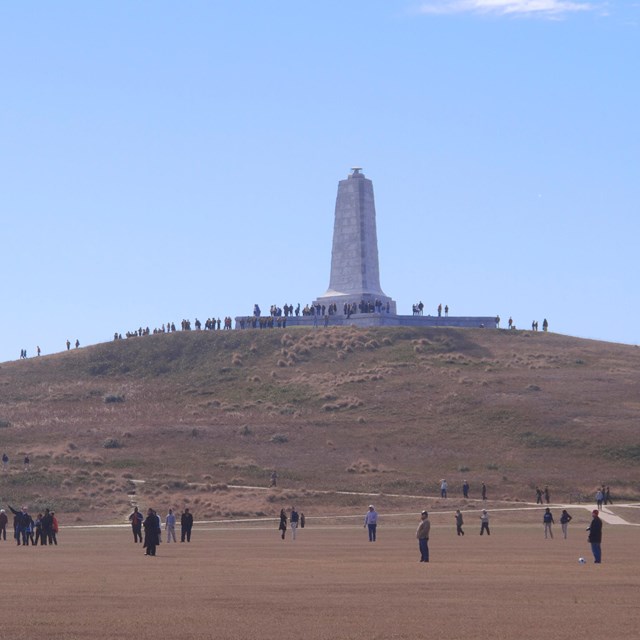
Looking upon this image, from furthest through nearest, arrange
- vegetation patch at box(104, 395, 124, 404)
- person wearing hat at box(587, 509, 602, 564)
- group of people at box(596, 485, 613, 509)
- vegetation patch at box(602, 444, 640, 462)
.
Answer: vegetation patch at box(104, 395, 124, 404) → vegetation patch at box(602, 444, 640, 462) → group of people at box(596, 485, 613, 509) → person wearing hat at box(587, 509, 602, 564)

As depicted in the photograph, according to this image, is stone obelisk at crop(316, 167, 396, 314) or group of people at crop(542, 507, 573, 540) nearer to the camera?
group of people at crop(542, 507, 573, 540)

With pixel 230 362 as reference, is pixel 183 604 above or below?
below

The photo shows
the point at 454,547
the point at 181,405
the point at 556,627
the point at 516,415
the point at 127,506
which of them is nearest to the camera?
the point at 556,627

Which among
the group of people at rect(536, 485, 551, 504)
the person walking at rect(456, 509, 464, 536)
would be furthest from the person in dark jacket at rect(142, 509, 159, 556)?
the group of people at rect(536, 485, 551, 504)

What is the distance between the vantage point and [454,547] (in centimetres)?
3875

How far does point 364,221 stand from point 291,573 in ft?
266

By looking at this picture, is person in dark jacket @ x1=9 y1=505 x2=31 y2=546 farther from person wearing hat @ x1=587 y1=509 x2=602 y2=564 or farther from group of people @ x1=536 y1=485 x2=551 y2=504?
group of people @ x1=536 y1=485 x2=551 y2=504

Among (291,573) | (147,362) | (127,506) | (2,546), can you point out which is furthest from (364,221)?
(291,573)

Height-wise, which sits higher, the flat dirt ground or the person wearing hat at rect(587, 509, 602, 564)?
the person wearing hat at rect(587, 509, 602, 564)

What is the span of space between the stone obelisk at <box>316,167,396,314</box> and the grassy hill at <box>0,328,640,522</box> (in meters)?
3.46

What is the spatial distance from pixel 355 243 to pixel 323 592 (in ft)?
279

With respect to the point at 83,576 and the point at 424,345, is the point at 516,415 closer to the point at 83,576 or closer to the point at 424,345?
the point at 424,345

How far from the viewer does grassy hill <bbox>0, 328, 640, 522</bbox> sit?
231ft

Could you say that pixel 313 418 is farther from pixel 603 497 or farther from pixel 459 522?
pixel 459 522
